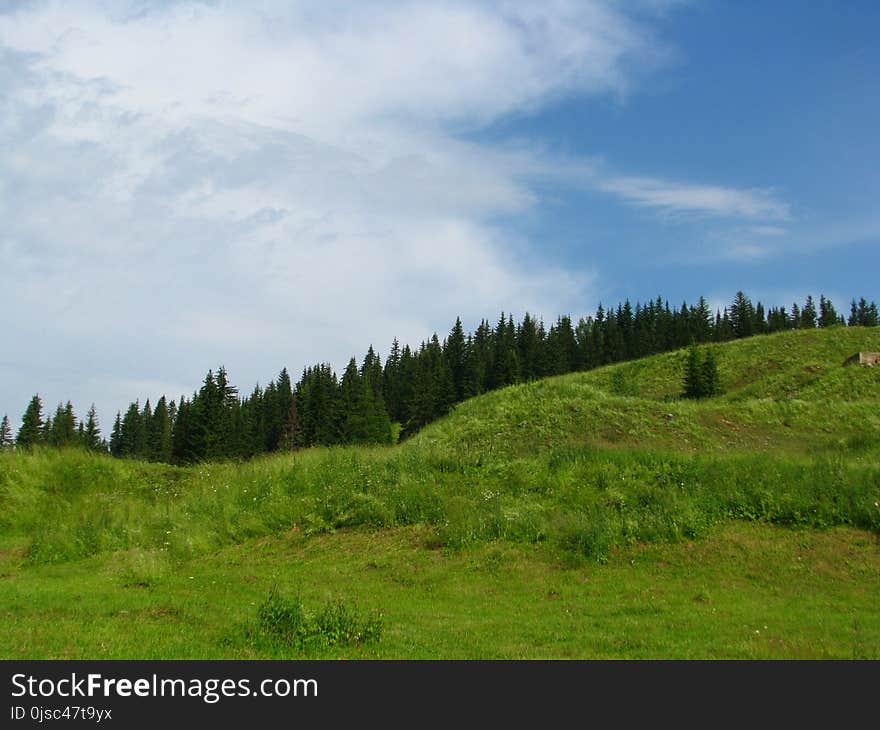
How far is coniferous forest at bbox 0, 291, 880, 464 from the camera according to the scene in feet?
253

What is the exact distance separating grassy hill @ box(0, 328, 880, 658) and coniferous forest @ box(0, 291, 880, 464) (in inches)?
1838

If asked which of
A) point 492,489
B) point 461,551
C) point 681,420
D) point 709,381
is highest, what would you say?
point 709,381

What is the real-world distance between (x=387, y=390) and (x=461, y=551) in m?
99.4

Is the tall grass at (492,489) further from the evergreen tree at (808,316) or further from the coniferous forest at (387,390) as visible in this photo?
the evergreen tree at (808,316)

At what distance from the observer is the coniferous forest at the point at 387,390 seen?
77.2 metres

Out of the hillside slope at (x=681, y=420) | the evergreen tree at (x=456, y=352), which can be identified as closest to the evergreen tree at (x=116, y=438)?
the evergreen tree at (x=456, y=352)

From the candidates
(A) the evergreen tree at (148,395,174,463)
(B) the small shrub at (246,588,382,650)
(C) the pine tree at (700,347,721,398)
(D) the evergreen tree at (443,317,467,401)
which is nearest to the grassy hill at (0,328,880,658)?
(B) the small shrub at (246,588,382,650)

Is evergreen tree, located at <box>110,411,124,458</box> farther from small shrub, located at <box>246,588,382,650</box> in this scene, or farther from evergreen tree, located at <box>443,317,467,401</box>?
small shrub, located at <box>246,588,382,650</box>

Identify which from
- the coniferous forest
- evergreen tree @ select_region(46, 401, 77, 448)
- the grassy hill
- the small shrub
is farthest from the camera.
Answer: evergreen tree @ select_region(46, 401, 77, 448)

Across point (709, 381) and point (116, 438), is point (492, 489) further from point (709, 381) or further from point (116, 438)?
point (116, 438)

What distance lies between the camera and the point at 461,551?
15359 mm

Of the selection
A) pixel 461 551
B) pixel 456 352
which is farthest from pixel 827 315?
pixel 461 551
